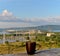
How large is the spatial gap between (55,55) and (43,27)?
3.06m

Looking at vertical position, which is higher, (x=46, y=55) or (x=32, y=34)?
(x=32, y=34)

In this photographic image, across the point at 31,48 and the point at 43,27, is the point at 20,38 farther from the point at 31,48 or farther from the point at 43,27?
the point at 31,48

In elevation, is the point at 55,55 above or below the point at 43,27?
below

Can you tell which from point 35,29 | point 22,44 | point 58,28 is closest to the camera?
point 35,29

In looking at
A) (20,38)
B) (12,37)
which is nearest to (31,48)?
(20,38)

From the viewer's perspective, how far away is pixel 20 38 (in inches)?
676

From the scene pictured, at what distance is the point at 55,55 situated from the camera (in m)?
7.12

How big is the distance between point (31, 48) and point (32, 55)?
19.4 inches

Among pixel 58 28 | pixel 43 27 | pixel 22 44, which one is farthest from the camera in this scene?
pixel 22 44

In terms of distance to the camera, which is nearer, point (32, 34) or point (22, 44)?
point (32, 34)

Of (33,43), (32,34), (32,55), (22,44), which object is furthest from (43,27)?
(22,44)

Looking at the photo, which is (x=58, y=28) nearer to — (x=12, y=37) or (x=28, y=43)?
(x=28, y=43)

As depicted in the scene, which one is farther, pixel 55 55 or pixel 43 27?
pixel 43 27

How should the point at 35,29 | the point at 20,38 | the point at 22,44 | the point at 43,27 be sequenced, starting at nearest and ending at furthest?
1. the point at 35,29
2. the point at 43,27
3. the point at 22,44
4. the point at 20,38
